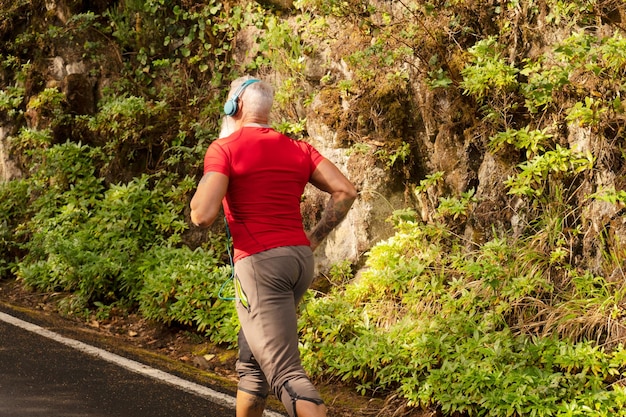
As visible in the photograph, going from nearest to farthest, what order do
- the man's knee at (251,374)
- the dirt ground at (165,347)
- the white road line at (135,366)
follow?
the man's knee at (251,374) → the white road line at (135,366) → the dirt ground at (165,347)

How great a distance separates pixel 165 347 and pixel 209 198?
4336mm

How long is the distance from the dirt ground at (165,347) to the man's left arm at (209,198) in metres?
2.47

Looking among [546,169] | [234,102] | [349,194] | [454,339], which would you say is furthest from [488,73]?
[234,102]

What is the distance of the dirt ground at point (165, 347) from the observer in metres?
6.18

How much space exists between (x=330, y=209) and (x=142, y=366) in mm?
2945

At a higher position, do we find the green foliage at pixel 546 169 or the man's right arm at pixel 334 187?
the man's right arm at pixel 334 187

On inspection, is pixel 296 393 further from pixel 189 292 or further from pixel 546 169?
pixel 189 292

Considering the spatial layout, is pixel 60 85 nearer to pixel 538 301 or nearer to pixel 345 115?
pixel 345 115

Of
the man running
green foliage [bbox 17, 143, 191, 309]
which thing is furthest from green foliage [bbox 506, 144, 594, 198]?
green foliage [bbox 17, 143, 191, 309]

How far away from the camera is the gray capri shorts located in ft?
13.1

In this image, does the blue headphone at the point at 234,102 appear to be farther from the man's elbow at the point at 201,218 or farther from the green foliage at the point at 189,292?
the green foliage at the point at 189,292

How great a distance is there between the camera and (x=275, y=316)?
4059mm

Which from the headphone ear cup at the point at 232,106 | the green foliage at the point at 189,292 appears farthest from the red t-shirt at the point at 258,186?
the green foliage at the point at 189,292

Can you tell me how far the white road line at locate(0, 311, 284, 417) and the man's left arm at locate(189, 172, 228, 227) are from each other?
230 centimetres
